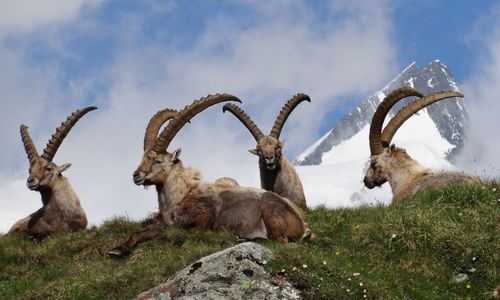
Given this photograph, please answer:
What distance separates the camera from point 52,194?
19.6 m

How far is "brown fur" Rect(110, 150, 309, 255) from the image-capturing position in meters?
14.7

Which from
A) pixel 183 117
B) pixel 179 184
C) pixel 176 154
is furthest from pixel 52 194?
pixel 183 117

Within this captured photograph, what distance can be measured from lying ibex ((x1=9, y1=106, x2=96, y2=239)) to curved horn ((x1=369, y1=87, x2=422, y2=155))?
7.43 metres

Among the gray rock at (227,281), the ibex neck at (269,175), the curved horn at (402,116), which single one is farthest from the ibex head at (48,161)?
the gray rock at (227,281)

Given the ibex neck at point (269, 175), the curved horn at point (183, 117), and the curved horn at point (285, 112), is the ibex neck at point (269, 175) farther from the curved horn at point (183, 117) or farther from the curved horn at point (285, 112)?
the curved horn at point (183, 117)

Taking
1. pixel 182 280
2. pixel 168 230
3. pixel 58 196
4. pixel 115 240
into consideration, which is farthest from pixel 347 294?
pixel 58 196

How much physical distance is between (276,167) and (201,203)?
19.3ft

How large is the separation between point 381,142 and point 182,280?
1189 cm

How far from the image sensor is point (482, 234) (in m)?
13.7

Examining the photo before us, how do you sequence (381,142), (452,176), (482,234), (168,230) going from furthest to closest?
1. (381,142)
2. (452,176)
3. (168,230)
4. (482,234)

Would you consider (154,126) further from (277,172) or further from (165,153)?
(277,172)

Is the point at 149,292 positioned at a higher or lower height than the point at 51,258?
lower

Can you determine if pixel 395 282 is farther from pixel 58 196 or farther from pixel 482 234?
pixel 58 196

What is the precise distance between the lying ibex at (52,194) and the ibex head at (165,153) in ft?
10.6
